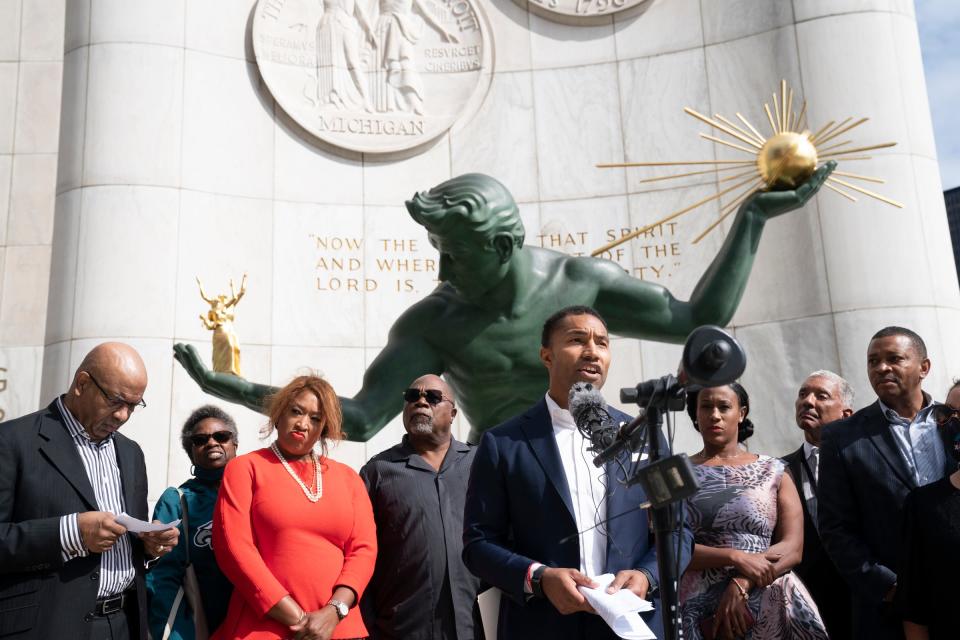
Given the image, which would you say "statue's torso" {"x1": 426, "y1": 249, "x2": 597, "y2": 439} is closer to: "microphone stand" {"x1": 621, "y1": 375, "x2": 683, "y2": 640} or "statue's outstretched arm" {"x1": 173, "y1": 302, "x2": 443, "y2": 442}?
"statue's outstretched arm" {"x1": 173, "y1": 302, "x2": 443, "y2": 442}

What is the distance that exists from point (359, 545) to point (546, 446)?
3.75ft

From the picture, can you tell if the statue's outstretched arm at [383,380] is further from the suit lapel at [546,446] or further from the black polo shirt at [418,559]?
the suit lapel at [546,446]

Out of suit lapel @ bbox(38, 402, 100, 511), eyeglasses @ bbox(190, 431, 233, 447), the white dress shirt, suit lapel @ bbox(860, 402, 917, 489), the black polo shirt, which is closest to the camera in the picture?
the white dress shirt

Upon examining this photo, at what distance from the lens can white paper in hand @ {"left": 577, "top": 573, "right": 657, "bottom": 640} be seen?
9.29ft

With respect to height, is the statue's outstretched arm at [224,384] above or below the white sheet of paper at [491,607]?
above

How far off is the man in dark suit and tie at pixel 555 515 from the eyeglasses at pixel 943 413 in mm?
1709

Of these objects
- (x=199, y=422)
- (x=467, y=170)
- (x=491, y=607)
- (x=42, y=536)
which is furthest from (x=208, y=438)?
(x=467, y=170)

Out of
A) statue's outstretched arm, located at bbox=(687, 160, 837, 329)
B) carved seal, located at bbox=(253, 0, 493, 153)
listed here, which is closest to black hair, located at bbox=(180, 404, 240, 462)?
statue's outstretched arm, located at bbox=(687, 160, 837, 329)

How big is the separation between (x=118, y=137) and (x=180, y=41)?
1.12 metres

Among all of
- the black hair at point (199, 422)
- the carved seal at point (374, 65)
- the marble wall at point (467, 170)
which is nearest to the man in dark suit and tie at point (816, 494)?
the black hair at point (199, 422)

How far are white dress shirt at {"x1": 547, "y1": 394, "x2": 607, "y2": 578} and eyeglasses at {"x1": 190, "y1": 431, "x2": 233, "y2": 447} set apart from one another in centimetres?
203

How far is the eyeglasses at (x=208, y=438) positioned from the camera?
4918 mm

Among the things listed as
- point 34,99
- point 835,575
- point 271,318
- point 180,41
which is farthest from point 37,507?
point 34,99

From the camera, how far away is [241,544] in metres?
3.88
